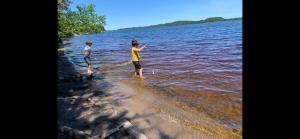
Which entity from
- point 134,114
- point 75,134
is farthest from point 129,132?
point 134,114

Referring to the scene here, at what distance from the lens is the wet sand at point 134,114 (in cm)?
631

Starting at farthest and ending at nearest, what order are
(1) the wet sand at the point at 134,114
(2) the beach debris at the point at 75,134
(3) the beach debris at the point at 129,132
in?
1. (1) the wet sand at the point at 134,114
2. (3) the beach debris at the point at 129,132
3. (2) the beach debris at the point at 75,134

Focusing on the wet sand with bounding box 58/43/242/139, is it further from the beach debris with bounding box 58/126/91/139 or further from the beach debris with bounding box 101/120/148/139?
the beach debris with bounding box 58/126/91/139

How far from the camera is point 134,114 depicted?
7578 millimetres

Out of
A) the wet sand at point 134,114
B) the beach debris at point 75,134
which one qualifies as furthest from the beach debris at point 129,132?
the beach debris at point 75,134

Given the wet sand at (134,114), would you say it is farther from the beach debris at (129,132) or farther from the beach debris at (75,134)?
the beach debris at (75,134)

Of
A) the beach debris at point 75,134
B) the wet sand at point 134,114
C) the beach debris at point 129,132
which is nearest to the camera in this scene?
the beach debris at point 75,134

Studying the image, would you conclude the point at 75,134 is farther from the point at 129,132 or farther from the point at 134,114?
the point at 134,114

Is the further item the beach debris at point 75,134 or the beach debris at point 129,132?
the beach debris at point 129,132

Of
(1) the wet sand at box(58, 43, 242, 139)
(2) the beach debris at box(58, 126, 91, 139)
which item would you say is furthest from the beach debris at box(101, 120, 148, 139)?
(2) the beach debris at box(58, 126, 91, 139)

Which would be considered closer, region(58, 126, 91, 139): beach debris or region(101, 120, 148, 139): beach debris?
region(58, 126, 91, 139): beach debris

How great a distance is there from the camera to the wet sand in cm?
631
